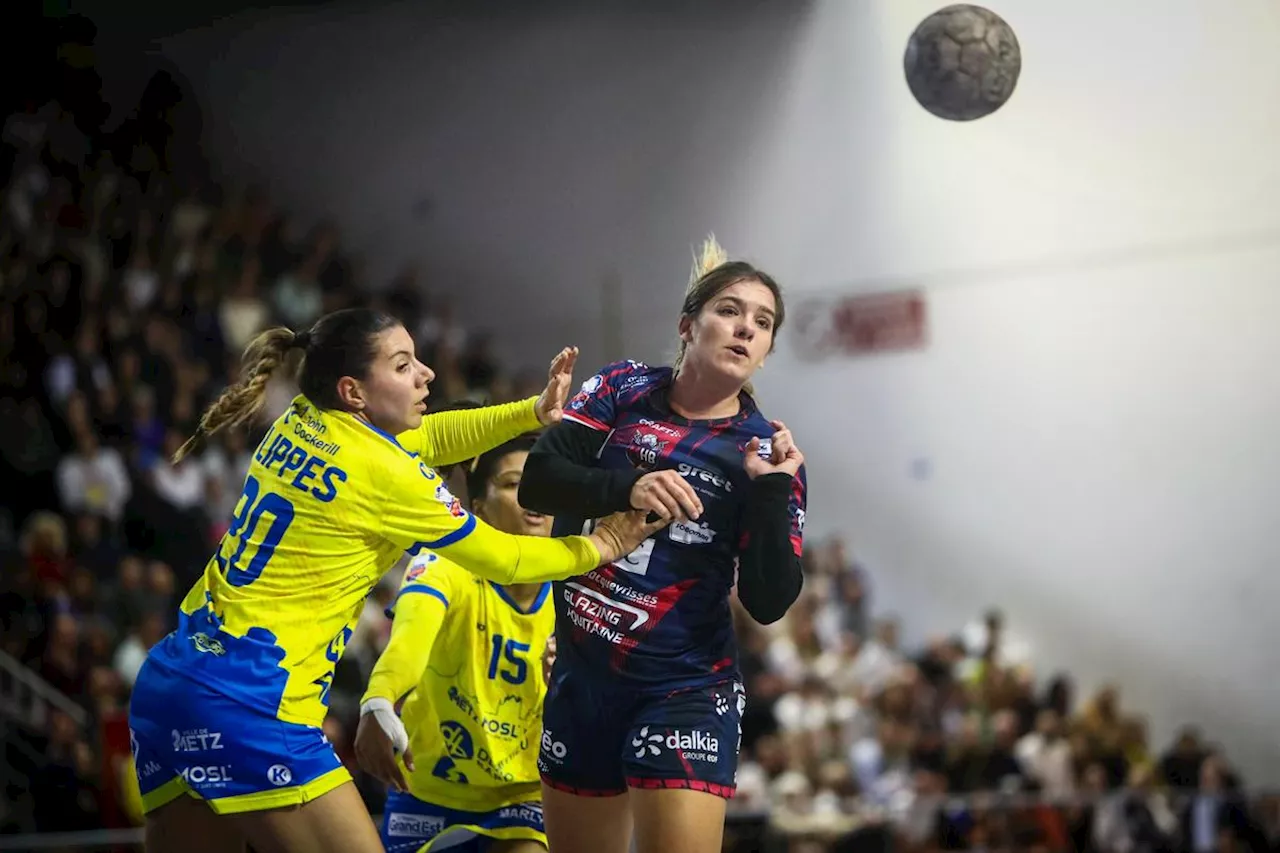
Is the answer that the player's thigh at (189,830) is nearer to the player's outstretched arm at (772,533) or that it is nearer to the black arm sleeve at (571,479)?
the black arm sleeve at (571,479)

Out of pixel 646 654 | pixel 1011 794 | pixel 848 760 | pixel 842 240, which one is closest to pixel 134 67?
pixel 842 240

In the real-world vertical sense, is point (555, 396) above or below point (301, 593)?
above

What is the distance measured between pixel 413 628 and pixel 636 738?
76 centimetres

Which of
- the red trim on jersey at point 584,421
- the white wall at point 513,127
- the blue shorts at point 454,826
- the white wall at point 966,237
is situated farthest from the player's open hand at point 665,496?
the white wall at point 966,237

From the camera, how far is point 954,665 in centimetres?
1248

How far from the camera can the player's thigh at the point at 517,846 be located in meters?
4.66

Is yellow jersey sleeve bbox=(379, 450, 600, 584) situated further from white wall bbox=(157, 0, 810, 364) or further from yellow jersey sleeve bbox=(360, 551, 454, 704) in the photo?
white wall bbox=(157, 0, 810, 364)

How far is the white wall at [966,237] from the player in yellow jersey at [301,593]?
26.4ft

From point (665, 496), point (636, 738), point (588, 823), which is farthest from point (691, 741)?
point (665, 496)

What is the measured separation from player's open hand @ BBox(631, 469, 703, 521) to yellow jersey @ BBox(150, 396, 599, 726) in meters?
0.18

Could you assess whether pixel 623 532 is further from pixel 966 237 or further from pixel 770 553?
pixel 966 237

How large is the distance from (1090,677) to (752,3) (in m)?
6.10

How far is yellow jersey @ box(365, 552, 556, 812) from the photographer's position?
4691 mm

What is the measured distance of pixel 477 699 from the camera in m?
4.70
